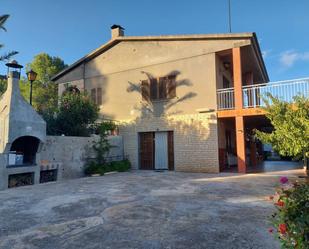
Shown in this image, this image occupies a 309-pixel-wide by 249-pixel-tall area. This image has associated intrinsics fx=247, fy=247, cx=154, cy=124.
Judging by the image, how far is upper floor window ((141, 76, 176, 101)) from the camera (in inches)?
543

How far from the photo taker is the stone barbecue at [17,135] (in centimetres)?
861

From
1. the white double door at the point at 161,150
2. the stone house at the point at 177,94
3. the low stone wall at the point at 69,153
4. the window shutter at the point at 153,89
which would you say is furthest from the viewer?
the window shutter at the point at 153,89

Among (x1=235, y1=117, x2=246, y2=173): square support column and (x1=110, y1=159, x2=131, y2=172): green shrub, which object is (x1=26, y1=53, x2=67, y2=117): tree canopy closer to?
Answer: (x1=110, y1=159, x2=131, y2=172): green shrub

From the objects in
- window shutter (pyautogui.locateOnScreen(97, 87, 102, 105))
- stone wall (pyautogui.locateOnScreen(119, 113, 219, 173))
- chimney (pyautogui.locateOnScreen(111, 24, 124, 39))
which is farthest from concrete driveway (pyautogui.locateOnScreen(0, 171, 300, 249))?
chimney (pyautogui.locateOnScreen(111, 24, 124, 39))

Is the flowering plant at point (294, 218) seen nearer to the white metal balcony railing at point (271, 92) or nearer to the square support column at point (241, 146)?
the white metal balcony railing at point (271, 92)

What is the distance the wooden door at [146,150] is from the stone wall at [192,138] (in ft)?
1.43

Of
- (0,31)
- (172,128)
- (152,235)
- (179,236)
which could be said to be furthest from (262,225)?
(0,31)

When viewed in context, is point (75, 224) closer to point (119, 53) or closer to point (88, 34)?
point (119, 53)

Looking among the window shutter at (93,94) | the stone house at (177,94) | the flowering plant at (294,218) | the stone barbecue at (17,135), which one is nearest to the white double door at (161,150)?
the stone house at (177,94)

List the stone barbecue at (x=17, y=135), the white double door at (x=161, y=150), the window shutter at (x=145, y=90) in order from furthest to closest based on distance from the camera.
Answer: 1. the window shutter at (x=145, y=90)
2. the white double door at (x=161, y=150)
3. the stone barbecue at (x=17, y=135)

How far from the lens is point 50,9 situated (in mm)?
12688

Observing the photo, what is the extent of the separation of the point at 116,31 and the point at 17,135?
390 inches

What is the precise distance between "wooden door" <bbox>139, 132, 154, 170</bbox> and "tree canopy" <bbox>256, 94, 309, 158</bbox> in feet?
22.9

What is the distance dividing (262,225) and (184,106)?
932 cm
